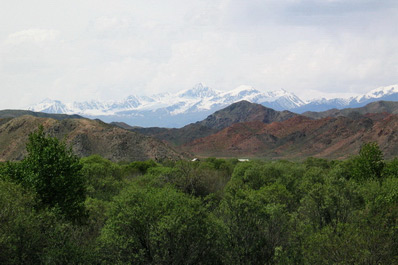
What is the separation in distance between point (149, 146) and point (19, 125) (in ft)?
247

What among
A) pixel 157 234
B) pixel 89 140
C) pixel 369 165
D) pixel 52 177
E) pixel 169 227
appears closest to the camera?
pixel 169 227

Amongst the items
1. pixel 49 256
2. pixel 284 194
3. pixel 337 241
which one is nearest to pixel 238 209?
pixel 337 241

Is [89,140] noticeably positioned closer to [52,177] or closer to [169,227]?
[52,177]

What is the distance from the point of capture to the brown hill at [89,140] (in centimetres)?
16850

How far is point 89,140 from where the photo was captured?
589ft

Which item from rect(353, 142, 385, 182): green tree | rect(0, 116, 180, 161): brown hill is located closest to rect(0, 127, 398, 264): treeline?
rect(353, 142, 385, 182): green tree

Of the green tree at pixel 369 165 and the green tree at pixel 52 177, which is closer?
the green tree at pixel 52 177

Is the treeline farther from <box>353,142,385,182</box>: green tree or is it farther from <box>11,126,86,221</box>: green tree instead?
<box>353,142,385,182</box>: green tree

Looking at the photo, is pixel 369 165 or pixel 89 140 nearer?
pixel 369 165

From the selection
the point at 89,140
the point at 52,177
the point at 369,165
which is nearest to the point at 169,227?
the point at 52,177

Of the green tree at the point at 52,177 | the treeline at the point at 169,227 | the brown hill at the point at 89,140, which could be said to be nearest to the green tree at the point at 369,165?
the treeline at the point at 169,227

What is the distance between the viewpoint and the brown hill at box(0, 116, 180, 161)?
553 feet

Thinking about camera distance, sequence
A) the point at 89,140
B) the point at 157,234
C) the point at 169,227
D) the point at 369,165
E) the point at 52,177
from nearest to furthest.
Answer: the point at 169,227
the point at 157,234
the point at 52,177
the point at 369,165
the point at 89,140

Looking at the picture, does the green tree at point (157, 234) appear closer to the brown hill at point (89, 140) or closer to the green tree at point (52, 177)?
the green tree at point (52, 177)
